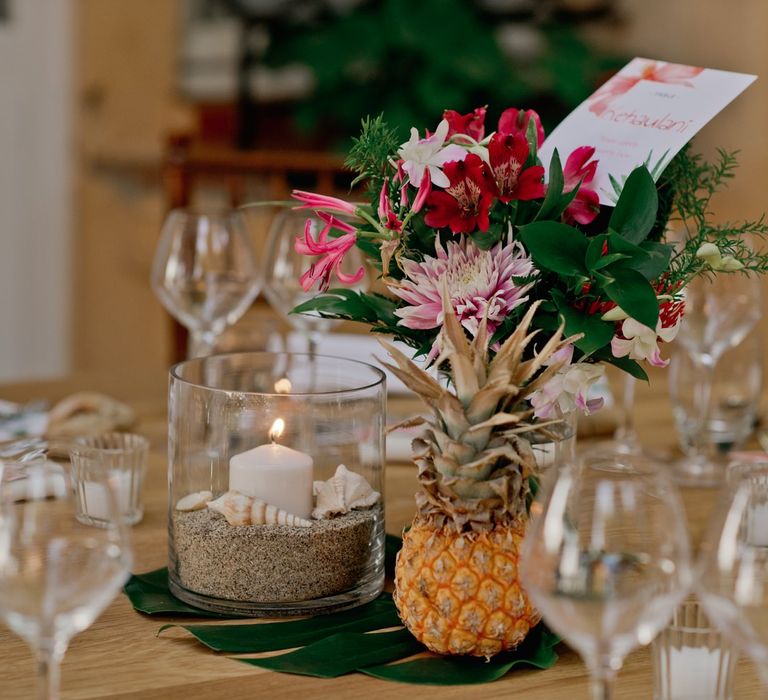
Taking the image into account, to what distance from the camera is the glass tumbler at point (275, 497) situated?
2.91 feet

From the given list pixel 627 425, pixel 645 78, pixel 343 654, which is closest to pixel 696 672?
pixel 343 654

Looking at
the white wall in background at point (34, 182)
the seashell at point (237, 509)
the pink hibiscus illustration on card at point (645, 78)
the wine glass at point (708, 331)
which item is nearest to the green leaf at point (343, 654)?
the seashell at point (237, 509)

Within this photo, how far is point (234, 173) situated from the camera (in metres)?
3.03

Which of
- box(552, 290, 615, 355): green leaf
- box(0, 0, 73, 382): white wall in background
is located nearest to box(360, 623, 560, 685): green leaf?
box(552, 290, 615, 355): green leaf

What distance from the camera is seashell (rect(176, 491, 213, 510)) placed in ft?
3.00

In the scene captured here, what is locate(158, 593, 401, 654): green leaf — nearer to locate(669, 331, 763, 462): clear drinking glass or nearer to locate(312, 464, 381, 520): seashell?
locate(312, 464, 381, 520): seashell

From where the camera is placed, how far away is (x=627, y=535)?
2.09 ft

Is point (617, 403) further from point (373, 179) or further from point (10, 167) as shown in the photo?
point (10, 167)

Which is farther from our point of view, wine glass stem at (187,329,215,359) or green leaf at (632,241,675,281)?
wine glass stem at (187,329,215,359)

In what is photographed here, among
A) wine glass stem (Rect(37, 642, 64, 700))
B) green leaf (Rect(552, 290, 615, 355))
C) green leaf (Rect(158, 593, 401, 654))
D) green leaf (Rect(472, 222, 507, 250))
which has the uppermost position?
green leaf (Rect(472, 222, 507, 250))

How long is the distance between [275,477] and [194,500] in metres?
0.07

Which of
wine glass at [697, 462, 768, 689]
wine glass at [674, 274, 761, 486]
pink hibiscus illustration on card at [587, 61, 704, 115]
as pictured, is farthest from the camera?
wine glass at [674, 274, 761, 486]

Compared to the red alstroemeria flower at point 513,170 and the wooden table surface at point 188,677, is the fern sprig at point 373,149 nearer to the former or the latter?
the red alstroemeria flower at point 513,170

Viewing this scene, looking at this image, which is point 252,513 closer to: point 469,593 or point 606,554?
point 469,593
